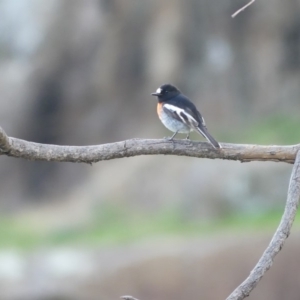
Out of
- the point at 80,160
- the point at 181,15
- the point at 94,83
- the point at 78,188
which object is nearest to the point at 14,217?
the point at 78,188

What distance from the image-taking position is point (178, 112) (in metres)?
6.38

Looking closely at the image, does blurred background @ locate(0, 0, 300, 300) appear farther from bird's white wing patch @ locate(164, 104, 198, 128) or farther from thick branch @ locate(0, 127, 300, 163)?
thick branch @ locate(0, 127, 300, 163)

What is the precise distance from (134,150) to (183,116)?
1969 mm

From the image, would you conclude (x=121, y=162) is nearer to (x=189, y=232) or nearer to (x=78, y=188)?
(x=78, y=188)

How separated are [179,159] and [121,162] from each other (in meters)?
1.25

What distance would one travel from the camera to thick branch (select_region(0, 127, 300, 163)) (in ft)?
13.6

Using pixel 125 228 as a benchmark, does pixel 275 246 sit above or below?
below

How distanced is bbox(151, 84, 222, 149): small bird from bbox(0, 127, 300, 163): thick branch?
1.30 meters

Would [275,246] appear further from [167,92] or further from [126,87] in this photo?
[126,87]

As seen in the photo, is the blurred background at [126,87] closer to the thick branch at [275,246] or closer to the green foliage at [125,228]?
the green foliage at [125,228]

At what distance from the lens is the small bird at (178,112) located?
20.1ft

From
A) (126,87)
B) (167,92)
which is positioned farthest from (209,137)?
(126,87)

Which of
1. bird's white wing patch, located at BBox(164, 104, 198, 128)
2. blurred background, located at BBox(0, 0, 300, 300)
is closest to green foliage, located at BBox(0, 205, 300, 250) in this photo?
blurred background, located at BBox(0, 0, 300, 300)

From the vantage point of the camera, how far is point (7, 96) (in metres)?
14.9
